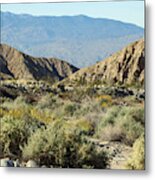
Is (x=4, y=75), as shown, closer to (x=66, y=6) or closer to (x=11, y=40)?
(x=11, y=40)

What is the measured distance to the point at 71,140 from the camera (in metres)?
4.79

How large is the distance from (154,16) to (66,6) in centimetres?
61

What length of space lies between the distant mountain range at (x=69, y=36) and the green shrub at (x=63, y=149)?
47 cm

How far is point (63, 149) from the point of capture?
480cm

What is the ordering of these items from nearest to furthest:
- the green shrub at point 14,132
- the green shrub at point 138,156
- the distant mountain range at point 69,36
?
the green shrub at point 138,156 → the distant mountain range at point 69,36 → the green shrub at point 14,132

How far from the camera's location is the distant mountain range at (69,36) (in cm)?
475

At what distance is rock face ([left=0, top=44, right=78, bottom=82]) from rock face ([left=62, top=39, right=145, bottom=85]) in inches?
3.7

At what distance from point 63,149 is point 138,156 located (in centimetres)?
51

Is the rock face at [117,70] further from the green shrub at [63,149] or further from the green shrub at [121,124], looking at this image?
the green shrub at [63,149]

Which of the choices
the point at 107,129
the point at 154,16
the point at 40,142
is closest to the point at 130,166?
the point at 107,129

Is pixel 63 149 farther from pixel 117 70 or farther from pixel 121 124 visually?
pixel 117 70

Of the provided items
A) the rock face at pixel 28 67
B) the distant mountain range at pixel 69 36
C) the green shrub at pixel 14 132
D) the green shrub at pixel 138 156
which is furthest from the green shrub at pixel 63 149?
the distant mountain range at pixel 69 36

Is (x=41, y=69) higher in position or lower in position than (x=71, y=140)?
higher

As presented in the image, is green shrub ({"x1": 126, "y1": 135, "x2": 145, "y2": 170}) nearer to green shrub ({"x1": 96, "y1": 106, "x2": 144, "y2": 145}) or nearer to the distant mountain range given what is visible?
green shrub ({"x1": 96, "y1": 106, "x2": 144, "y2": 145})
